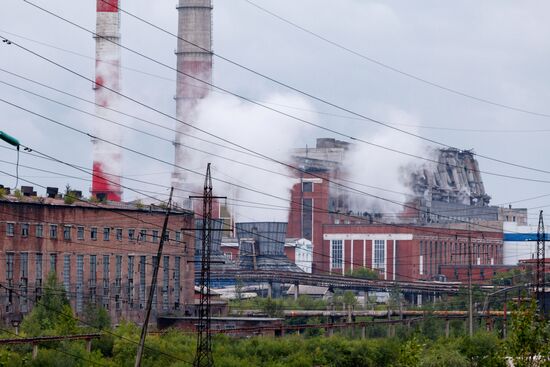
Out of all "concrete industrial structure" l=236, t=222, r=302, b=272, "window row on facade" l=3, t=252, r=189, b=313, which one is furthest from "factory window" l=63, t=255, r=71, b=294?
"concrete industrial structure" l=236, t=222, r=302, b=272

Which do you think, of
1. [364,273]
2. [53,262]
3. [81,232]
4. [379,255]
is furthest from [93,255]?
[379,255]

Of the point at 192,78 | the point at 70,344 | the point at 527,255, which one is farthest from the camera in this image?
the point at 527,255

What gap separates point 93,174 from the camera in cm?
7331

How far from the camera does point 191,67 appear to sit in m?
88.1

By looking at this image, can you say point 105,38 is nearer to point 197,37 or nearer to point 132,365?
point 197,37

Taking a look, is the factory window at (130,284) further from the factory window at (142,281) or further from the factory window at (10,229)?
the factory window at (10,229)

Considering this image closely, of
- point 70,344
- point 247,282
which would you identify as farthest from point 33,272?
point 247,282

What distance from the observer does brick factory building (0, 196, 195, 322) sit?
2084 inches

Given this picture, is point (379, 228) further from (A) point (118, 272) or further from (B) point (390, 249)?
(A) point (118, 272)

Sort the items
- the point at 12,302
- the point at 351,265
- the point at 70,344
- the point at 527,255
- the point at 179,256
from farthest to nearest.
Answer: the point at 527,255 → the point at 351,265 → the point at 179,256 → the point at 12,302 → the point at 70,344

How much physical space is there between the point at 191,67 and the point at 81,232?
106 ft

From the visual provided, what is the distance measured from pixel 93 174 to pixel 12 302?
21336mm

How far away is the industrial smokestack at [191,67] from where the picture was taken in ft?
288

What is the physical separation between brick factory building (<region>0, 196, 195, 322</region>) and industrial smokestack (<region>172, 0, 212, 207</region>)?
22211 mm
